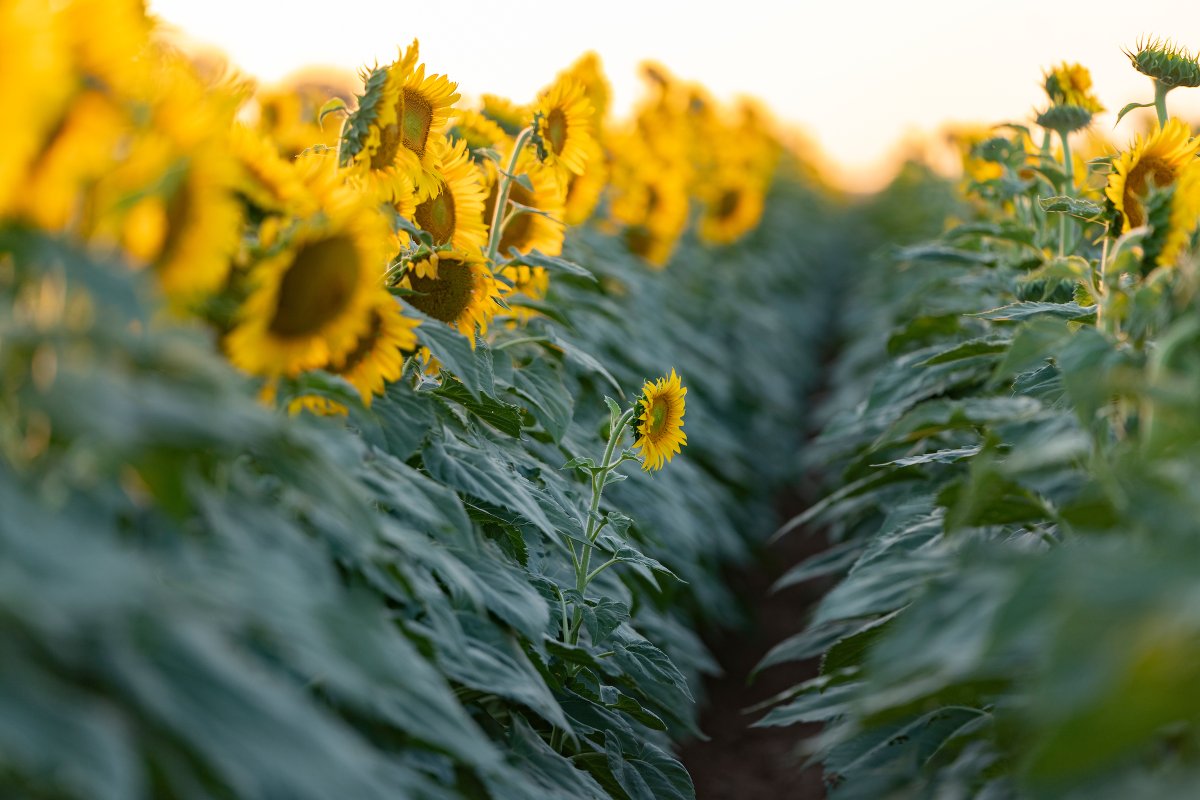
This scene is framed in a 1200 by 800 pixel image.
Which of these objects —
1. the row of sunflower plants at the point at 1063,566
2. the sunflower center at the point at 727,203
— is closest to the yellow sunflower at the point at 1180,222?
the row of sunflower plants at the point at 1063,566

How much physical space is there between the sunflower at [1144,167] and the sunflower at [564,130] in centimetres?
116

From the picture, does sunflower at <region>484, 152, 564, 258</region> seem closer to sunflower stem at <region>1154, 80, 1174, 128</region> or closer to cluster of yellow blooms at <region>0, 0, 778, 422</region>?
cluster of yellow blooms at <region>0, 0, 778, 422</region>

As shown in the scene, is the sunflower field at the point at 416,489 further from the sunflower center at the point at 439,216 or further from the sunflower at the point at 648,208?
the sunflower at the point at 648,208

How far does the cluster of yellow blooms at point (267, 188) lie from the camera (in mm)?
1143

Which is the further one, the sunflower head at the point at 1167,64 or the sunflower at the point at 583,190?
the sunflower at the point at 583,190

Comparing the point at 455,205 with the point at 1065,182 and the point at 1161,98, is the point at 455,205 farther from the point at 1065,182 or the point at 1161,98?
the point at 1065,182

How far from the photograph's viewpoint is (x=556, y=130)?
2814mm

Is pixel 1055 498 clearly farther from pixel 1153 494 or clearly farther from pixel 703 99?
pixel 703 99

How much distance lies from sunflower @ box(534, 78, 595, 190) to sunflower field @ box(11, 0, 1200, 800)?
11 mm

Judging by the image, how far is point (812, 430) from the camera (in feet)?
26.7

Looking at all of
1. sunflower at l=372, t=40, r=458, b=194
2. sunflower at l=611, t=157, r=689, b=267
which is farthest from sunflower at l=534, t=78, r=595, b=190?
sunflower at l=611, t=157, r=689, b=267

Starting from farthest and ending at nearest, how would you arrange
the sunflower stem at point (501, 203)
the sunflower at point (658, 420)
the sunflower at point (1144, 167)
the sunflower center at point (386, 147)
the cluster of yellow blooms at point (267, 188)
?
the sunflower stem at point (501, 203) → the sunflower at point (658, 420) → the sunflower at point (1144, 167) → the sunflower center at point (386, 147) → the cluster of yellow blooms at point (267, 188)

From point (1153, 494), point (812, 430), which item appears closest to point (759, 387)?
point (812, 430)

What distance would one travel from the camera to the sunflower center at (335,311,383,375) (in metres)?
1.71
